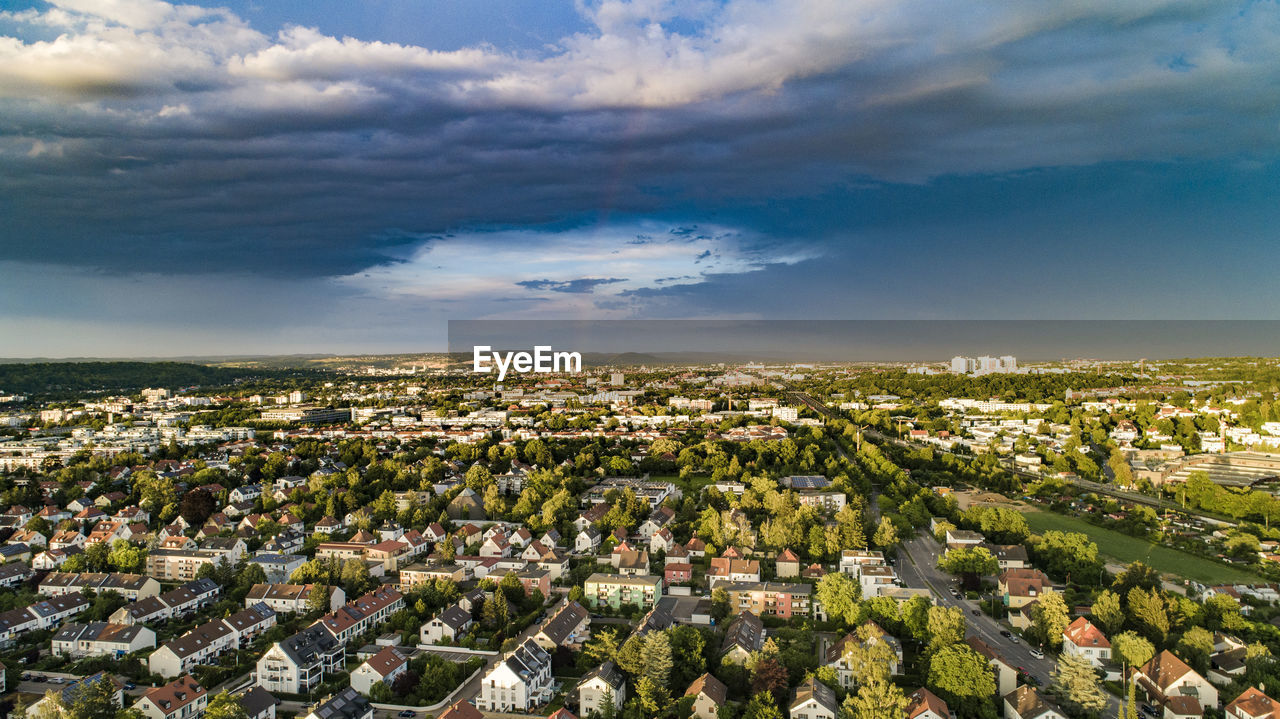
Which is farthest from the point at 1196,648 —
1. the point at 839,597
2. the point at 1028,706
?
the point at 839,597

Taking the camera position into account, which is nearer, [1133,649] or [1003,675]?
[1003,675]

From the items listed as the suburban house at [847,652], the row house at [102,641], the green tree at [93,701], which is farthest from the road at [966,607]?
the row house at [102,641]

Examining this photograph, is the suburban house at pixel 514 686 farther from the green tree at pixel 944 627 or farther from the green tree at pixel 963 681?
the green tree at pixel 944 627

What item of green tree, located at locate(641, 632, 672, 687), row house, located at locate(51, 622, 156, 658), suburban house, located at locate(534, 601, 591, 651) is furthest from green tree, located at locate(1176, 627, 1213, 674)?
row house, located at locate(51, 622, 156, 658)

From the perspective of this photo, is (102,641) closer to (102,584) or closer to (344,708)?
(102,584)

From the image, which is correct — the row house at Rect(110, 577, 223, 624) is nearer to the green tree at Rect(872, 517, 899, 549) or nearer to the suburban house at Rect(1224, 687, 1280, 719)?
the green tree at Rect(872, 517, 899, 549)

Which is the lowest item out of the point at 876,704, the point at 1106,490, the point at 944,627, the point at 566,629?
the point at 1106,490

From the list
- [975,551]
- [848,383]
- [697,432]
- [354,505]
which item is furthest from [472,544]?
[848,383]
